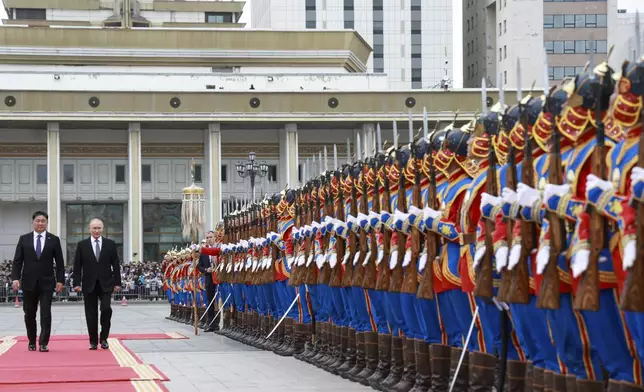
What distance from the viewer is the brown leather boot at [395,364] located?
37.2 feet

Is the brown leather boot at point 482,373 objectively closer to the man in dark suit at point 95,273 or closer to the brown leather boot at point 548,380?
the brown leather boot at point 548,380

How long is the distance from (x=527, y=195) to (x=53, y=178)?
59160 mm

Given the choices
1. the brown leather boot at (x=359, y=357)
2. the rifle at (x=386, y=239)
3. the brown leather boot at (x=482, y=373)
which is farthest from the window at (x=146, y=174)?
the brown leather boot at (x=482, y=373)

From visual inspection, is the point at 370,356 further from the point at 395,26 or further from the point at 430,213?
the point at 395,26

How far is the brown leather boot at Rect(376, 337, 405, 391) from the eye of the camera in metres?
11.3

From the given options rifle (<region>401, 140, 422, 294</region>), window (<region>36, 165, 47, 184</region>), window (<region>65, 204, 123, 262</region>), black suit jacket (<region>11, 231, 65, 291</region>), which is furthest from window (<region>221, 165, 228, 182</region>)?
rifle (<region>401, 140, 422, 294</region>)

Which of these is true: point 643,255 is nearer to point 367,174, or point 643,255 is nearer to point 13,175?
point 367,174

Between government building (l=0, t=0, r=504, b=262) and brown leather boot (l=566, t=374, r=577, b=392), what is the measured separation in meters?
52.4

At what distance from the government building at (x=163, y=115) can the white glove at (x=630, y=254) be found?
53.4 m

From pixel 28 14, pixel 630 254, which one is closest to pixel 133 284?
pixel 28 14

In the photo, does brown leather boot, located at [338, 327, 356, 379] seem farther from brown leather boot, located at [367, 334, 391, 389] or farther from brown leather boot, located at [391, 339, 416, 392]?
brown leather boot, located at [391, 339, 416, 392]

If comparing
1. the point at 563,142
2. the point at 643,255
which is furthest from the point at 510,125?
the point at 643,255

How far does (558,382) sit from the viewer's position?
805cm

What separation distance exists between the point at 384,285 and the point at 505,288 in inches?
125
